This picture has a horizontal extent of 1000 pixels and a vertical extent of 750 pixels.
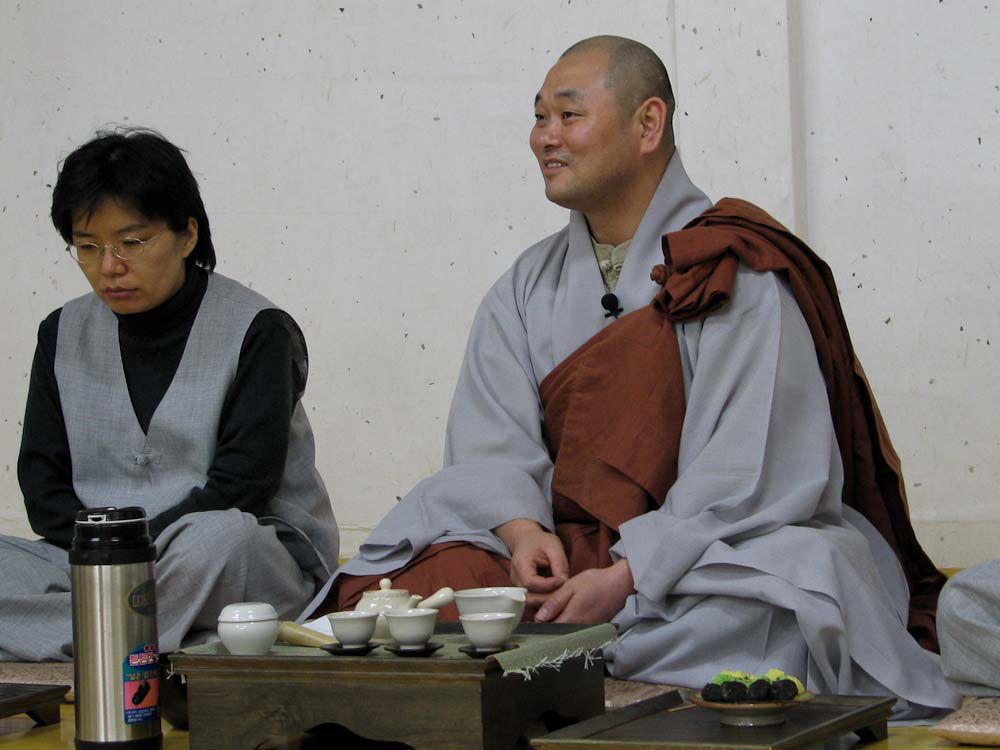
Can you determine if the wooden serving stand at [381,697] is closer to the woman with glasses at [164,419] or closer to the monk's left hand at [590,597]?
the monk's left hand at [590,597]

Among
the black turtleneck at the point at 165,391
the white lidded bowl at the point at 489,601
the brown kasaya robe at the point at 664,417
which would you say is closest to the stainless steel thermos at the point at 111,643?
the white lidded bowl at the point at 489,601

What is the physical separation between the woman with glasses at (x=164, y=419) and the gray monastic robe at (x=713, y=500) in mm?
347

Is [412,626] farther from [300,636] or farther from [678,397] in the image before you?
[678,397]

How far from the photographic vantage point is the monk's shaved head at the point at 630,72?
123 inches

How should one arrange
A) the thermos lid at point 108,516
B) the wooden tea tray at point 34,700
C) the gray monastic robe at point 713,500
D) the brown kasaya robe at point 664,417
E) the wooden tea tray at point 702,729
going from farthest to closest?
the brown kasaya robe at point 664,417
the gray monastic robe at point 713,500
the wooden tea tray at point 34,700
the thermos lid at point 108,516
the wooden tea tray at point 702,729

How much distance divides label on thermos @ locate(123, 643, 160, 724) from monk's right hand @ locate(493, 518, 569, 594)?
0.75 meters

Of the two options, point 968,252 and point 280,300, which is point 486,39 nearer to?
point 280,300

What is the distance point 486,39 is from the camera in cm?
502

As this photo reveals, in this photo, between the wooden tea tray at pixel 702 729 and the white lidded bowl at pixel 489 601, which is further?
the white lidded bowl at pixel 489 601

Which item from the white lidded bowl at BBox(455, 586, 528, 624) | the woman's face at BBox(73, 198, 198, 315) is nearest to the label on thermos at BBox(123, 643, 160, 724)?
the white lidded bowl at BBox(455, 586, 528, 624)

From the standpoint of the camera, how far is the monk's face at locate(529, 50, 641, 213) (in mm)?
3068

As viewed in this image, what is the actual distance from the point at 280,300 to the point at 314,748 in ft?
10.5

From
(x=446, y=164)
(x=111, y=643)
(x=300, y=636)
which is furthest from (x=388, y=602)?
(x=446, y=164)

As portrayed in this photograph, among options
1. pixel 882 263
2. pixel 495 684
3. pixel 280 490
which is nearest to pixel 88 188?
pixel 280 490
